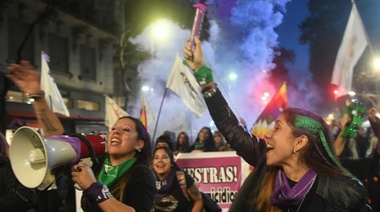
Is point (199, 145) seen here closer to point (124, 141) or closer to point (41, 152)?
point (124, 141)

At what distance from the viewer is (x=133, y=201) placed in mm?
2523

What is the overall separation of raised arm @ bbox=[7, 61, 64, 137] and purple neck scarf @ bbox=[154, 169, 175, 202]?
1.52 metres

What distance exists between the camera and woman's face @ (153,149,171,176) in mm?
4586

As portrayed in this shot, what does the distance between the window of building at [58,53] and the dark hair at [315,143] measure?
1924 centimetres

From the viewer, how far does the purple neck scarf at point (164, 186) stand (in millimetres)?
4426

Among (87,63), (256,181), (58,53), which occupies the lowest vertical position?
(256,181)

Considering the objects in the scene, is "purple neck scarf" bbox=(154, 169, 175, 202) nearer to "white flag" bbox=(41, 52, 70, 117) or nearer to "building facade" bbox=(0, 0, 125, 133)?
"white flag" bbox=(41, 52, 70, 117)

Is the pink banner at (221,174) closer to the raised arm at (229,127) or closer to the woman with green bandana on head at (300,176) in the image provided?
the raised arm at (229,127)

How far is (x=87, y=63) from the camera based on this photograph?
22906 mm

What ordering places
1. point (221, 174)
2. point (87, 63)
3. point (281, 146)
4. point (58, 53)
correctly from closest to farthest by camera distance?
point (281, 146) → point (221, 174) → point (58, 53) → point (87, 63)

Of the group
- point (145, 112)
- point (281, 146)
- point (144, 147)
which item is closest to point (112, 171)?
point (144, 147)

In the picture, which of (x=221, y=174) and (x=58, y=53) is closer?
(x=221, y=174)

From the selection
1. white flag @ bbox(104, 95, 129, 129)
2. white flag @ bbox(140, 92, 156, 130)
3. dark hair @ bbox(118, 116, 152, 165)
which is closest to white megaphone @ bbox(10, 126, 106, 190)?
dark hair @ bbox(118, 116, 152, 165)

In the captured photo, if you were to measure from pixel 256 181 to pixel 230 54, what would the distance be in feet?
24.5
